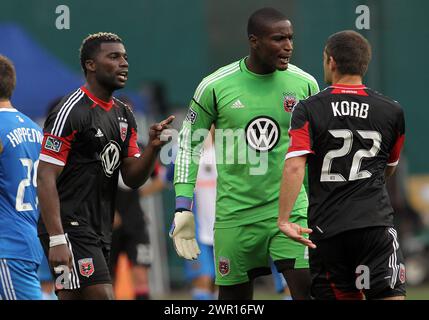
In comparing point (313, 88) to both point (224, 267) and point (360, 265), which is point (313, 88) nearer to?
point (224, 267)

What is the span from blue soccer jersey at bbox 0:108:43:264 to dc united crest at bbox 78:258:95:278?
51cm

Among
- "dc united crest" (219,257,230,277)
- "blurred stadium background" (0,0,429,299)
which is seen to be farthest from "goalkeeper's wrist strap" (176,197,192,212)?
"blurred stadium background" (0,0,429,299)

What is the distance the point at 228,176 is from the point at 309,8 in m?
10.3

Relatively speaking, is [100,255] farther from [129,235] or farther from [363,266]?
[129,235]

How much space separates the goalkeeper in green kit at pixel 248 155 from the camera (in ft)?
27.4

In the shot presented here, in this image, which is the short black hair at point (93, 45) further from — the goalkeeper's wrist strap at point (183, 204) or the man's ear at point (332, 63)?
the man's ear at point (332, 63)

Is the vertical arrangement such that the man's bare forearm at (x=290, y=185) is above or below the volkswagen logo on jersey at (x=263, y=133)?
below

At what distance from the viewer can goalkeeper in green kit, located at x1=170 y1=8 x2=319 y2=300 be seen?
8352 millimetres

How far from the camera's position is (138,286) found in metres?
12.4

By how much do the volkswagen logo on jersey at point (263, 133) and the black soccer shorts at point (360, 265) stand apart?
44.8 inches

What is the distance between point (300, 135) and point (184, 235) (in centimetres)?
144

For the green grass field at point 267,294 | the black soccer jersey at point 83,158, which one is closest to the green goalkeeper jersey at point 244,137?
the black soccer jersey at point 83,158

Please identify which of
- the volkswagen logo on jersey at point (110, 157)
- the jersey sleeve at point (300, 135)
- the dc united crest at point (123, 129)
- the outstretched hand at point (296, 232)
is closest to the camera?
the outstretched hand at point (296, 232)
